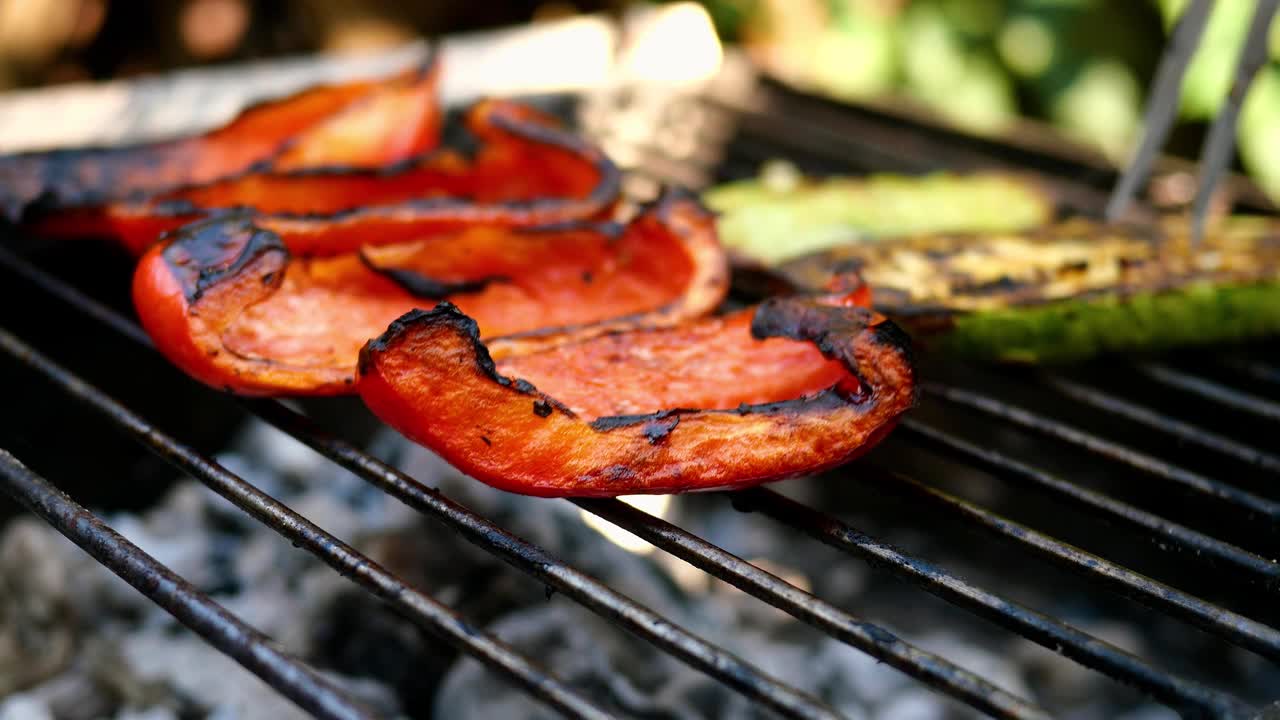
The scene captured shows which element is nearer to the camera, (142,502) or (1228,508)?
(1228,508)

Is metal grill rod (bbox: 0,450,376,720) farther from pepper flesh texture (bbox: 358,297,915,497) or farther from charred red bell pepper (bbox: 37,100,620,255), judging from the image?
charred red bell pepper (bbox: 37,100,620,255)

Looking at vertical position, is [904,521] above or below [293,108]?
below

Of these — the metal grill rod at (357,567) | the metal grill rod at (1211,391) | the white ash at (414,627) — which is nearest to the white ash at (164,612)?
the white ash at (414,627)

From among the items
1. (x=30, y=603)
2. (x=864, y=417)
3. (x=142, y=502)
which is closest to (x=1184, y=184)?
(x=864, y=417)

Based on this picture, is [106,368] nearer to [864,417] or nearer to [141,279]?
[141,279]

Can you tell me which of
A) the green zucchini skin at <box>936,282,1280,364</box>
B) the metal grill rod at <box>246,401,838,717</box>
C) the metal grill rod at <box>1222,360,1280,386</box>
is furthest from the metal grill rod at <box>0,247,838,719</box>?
the metal grill rod at <box>1222,360,1280,386</box>

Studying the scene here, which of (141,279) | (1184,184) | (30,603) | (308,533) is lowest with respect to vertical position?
(30,603)

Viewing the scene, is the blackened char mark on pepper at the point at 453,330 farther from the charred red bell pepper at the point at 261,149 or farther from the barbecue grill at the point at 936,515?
the charred red bell pepper at the point at 261,149
